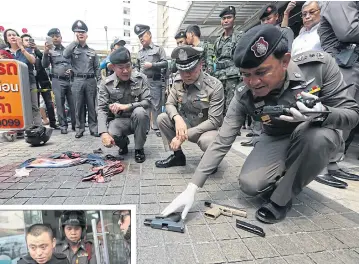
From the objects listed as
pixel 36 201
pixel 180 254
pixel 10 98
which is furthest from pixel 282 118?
pixel 10 98

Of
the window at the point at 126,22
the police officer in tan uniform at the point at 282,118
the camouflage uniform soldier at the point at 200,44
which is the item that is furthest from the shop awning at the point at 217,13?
the window at the point at 126,22

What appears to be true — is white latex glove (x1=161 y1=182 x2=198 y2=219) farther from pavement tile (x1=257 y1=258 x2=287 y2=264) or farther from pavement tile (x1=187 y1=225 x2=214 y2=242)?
pavement tile (x1=257 y1=258 x2=287 y2=264)

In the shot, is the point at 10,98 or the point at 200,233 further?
the point at 10,98

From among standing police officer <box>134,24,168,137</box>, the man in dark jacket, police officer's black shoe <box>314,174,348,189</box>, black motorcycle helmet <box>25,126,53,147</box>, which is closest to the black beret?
black motorcycle helmet <box>25,126,53,147</box>

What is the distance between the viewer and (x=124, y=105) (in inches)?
122

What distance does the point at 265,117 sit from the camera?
6.23 ft

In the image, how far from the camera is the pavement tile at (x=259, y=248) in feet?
4.50

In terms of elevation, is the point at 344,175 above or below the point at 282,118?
below

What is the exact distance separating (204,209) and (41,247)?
1.36m

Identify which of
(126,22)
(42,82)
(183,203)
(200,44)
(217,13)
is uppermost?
(126,22)

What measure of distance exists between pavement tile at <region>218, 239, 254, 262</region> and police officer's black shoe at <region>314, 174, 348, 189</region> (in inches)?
55.9

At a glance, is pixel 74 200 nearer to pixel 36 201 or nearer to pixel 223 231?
pixel 36 201

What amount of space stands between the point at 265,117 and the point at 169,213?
102 cm

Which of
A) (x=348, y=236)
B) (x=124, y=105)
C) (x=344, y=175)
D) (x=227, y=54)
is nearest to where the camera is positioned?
(x=348, y=236)
